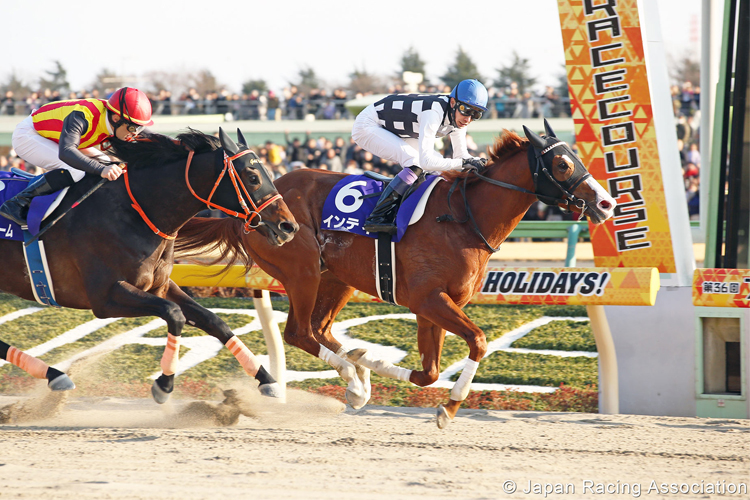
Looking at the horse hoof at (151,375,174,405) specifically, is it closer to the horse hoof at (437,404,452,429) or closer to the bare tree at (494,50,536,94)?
the horse hoof at (437,404,452,429)

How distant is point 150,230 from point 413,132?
191 centimetres

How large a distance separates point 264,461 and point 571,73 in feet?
12.7

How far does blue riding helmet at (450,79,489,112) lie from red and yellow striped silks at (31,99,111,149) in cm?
227

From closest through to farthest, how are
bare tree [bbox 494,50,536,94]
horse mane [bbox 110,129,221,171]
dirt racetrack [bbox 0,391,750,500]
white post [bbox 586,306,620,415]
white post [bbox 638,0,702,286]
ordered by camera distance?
dirt racetrack [bbox 0,391,750,500], horse mane [bbox 110,129,221,171], white post [bbox 586,306,620,415], white post [bbox 638,0,702,286], bare tree [bbox 494,50,536,94]

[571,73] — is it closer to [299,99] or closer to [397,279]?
[397,279]

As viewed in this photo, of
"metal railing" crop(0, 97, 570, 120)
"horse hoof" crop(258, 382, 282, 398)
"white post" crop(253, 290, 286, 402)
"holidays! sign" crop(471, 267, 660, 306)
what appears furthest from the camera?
"metal railing" crop(0, 97, 570, 120)

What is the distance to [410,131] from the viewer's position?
229 inches

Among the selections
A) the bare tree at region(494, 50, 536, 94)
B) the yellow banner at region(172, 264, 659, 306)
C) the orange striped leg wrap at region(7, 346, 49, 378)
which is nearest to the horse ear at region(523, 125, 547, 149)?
the yellow banner at region(172, 264, 659, 306)

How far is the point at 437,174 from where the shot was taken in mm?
5820

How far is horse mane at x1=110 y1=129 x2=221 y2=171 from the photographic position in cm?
525


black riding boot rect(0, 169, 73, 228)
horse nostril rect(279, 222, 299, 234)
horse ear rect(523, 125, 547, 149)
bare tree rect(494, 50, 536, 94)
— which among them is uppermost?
bare tree rect(494, 50, 536, 94)

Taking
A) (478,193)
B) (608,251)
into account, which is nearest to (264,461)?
(478,193)

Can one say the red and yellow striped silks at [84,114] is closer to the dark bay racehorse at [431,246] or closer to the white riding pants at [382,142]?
the dark bay racehorse at [431,246]

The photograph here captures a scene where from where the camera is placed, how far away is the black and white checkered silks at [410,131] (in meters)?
5.52
